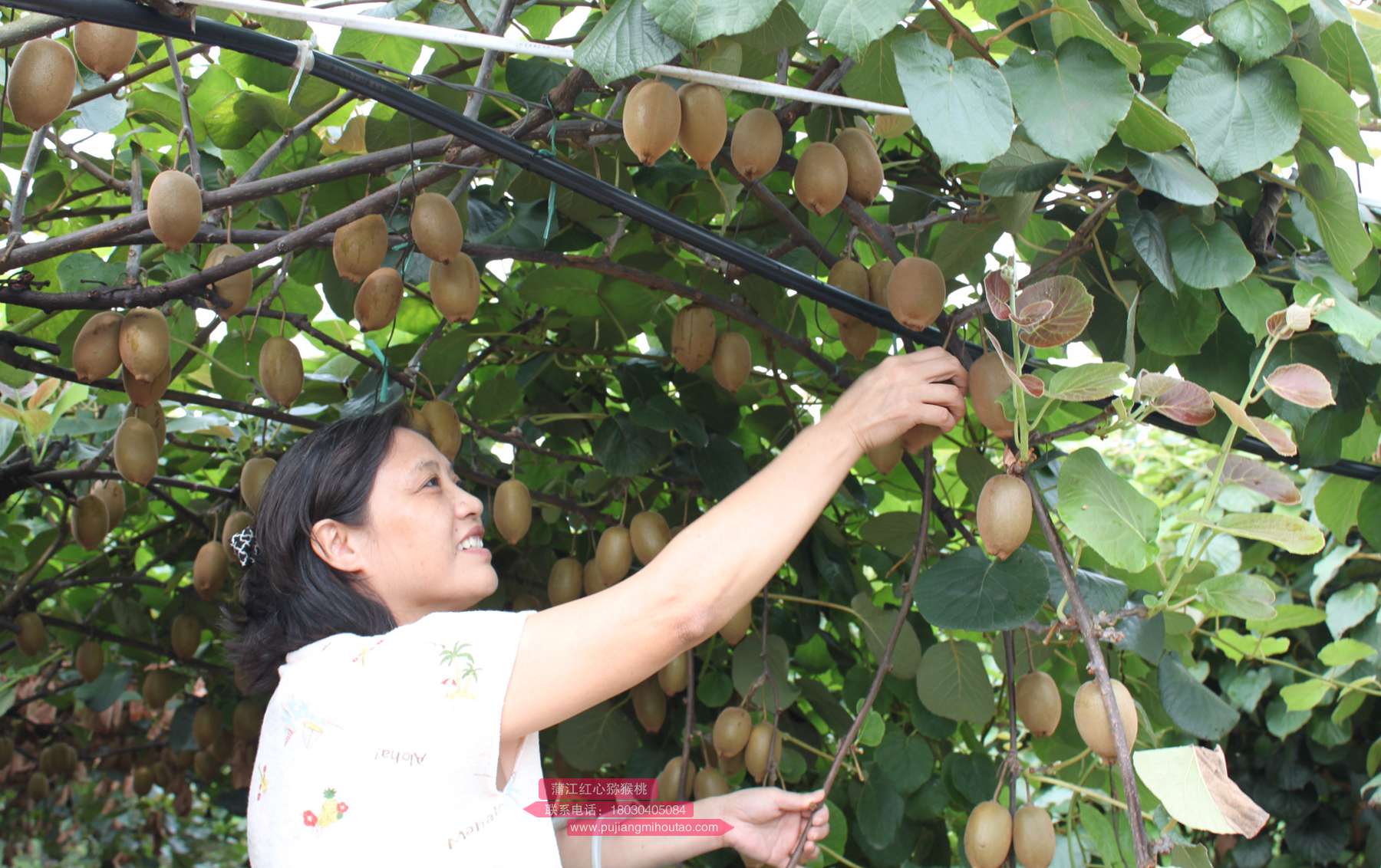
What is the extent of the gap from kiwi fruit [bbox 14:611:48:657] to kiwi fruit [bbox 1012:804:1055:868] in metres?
1.79

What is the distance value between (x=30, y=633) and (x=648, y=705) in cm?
118

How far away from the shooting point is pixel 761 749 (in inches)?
62.5

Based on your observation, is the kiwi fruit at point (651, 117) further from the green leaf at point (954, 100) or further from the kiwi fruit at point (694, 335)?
the kiwi fruit at point (694, 335)

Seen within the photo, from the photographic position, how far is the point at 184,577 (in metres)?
2.49

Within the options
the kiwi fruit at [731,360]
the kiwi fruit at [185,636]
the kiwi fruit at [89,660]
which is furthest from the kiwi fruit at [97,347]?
the kiwi fruit at [89,660]

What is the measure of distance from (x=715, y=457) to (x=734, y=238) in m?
0.32

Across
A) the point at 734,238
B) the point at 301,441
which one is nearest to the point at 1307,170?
the point at 734,238

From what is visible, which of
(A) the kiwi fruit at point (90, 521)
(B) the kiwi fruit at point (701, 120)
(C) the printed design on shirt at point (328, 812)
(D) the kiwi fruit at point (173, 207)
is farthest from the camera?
(A) the kiwi fruit at point (90, 521)

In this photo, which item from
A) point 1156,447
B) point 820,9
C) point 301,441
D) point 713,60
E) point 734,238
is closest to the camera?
point 820,9

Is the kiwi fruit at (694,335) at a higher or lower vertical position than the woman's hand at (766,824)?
higher

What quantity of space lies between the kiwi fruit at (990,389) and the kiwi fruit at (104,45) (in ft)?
2.72

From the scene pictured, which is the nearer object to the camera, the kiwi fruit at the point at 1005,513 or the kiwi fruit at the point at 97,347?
the kiwi fruit at the point at 1005,513

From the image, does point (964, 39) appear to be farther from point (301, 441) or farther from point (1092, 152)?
point (301, 441)

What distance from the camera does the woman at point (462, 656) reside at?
0.99m
